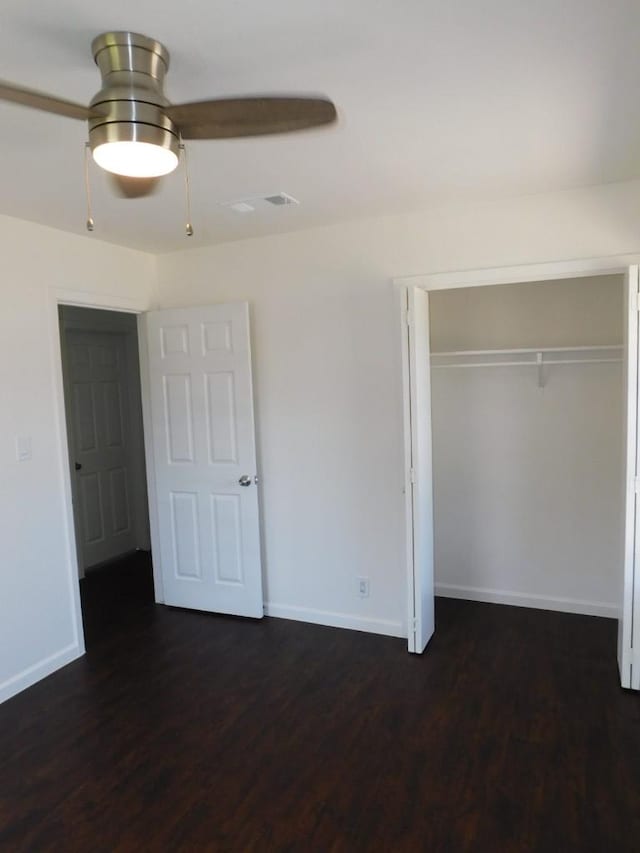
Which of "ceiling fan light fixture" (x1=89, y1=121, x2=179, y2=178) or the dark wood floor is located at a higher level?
"ceiling fan light fixture" (x1=89, y1=121, x2=179, y2=178)

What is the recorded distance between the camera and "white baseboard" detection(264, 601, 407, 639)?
359 centimetres

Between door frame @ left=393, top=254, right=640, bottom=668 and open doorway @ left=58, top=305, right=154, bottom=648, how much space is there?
2206mm

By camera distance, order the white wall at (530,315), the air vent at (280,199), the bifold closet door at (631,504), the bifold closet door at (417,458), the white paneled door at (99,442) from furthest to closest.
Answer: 1. the white paneled door at (99,442)
2. the white wall at (530,315)
3. the bifold closet door at (417,458)
4. the air vent at (280,199)
5. the bifold closet door at (631,504)

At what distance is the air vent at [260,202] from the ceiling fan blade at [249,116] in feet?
4.46

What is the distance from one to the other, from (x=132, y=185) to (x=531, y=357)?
2860mm

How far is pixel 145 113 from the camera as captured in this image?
1410mm

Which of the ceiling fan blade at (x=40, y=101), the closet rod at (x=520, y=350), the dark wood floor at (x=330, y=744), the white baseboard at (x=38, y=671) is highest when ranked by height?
the ceiling fan blade at (x=40, y=101)

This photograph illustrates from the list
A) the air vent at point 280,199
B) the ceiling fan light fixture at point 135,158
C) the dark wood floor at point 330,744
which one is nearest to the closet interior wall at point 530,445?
the dark wood floor at point 330,744

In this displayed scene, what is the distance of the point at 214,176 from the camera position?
2.52 m

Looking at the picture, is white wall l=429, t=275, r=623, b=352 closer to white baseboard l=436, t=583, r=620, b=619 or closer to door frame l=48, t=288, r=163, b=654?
white baseboard l=436, t=583, r=620, b=619

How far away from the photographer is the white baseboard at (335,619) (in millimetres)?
3588

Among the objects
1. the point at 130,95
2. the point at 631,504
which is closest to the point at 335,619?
the point at 631,504

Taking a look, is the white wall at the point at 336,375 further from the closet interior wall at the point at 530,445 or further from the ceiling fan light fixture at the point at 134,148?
the ceiling fan light fixture at the point at 134,148

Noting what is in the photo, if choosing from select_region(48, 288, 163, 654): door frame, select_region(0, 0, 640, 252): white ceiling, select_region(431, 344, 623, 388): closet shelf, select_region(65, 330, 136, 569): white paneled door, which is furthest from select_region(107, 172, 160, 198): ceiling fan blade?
select_region(65, 330, 136, 569): white paneled door
